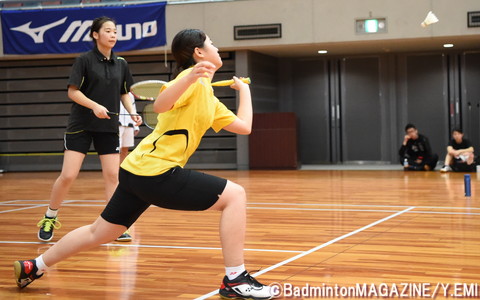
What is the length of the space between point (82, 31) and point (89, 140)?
9.95m

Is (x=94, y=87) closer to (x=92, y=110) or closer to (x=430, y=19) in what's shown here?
(x=92, y=110)

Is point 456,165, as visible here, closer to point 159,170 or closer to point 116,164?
point 116,164

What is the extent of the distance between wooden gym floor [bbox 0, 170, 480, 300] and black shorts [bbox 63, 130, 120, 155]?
0.69 meters

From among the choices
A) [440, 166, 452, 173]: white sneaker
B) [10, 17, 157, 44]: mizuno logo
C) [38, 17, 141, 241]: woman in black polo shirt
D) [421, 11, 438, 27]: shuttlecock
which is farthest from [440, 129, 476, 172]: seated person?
[38, 17, 141, 241]: woman in black polo shirt

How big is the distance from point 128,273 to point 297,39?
1050cm

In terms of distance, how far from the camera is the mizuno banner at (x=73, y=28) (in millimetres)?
14148

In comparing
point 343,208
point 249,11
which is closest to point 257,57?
point 249,11

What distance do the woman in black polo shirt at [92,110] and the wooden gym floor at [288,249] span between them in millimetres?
564

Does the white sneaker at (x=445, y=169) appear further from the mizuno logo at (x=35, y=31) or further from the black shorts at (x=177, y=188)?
the black shorts at (x=177, y=188)

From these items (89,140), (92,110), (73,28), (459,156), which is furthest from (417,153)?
(92,110)

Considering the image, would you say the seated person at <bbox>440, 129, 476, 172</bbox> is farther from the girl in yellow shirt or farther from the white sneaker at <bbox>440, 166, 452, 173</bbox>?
the girl in yellow shirt

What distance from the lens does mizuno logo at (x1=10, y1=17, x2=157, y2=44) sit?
46.5 feet

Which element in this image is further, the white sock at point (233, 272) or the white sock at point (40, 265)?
the white sock at point (40, 265)

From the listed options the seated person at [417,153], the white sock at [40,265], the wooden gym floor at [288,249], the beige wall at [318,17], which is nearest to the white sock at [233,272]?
the wooden gym floor at [288,249]
